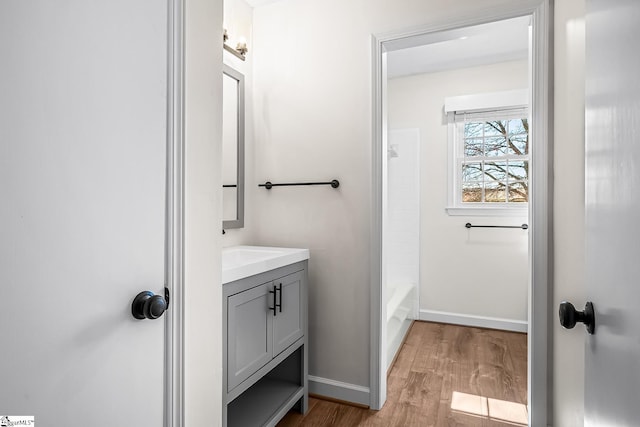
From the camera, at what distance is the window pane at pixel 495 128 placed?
11.4ft

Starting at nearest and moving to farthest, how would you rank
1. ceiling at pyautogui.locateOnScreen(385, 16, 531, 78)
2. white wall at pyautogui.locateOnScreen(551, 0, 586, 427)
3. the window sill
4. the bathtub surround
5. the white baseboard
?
white wall at pyautogui.locateOnScreen(551, 0, 586, 427)
the white baseboard
ceiling at pyautogui.locateOnScreen(385, 16, 531, 78)
the window sill
the bathtub surround

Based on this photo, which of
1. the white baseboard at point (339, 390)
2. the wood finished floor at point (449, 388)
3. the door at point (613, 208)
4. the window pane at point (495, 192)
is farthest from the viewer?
the window pane at point (495, 192)

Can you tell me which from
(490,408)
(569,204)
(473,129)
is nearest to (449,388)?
(490,408)

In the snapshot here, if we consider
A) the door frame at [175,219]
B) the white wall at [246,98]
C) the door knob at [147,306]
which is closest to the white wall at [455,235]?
the white wall at [246,98]

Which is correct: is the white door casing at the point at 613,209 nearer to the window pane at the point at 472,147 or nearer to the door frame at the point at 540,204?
the door frame at the point at 540,204

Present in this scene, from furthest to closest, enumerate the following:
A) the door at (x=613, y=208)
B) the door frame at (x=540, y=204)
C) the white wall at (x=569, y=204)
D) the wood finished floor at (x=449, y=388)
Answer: the wood finished floor at (x=449, y=388), the door frame at (x=540, y=204), the white wall at (x=569, y=204), the door at (x=613, y=208)

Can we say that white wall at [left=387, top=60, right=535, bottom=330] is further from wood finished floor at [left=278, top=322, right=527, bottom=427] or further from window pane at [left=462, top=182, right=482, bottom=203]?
wood finished floor at [left=278, top=322, right=527, bottom=427]

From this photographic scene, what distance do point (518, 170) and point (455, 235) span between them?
2.72 feet

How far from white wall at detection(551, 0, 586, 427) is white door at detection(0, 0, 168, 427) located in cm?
133

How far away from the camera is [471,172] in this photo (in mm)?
3582

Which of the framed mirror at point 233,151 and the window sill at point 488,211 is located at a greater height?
the framed mirror at point 233,151

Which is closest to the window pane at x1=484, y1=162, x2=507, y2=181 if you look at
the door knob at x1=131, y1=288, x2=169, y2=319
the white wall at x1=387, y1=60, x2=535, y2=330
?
the white wall at x1=387, y1=60, x2=535, y2=330

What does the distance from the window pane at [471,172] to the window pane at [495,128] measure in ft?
1.00

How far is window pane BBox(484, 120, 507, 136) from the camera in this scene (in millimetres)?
3471
